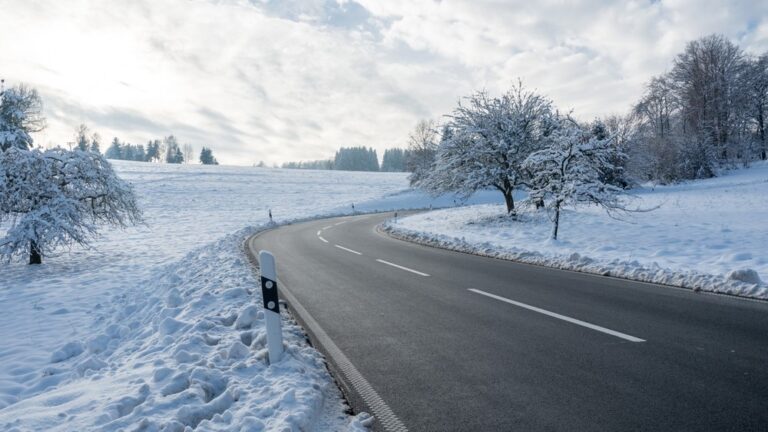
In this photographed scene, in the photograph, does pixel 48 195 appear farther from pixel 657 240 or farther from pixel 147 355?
pixel 657 240

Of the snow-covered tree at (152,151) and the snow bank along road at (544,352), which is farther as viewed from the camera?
the snow-covered tree at (152,151)

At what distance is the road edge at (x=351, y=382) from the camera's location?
11.1 feet

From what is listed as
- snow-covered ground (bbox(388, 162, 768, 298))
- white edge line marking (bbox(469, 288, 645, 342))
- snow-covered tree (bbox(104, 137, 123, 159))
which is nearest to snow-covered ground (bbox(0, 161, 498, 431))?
white edge line marking (bbox(469, 288, 645, 342))

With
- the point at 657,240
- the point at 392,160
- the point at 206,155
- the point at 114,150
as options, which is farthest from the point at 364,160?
the point at 657,240

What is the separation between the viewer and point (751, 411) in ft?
10.6

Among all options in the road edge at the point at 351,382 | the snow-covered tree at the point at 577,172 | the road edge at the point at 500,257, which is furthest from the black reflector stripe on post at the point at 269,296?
the snow-covered tree at the point at 577,172

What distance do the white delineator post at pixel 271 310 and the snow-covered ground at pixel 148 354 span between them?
151mm

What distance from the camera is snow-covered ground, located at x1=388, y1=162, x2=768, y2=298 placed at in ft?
28.1

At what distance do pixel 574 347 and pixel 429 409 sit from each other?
2.20 m

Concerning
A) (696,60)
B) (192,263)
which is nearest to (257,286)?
(192,263)

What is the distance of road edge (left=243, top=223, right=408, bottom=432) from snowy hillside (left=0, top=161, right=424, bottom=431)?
0.16m

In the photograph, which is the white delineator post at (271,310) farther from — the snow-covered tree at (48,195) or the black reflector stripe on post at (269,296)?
the snow-covered tree at (48,195)

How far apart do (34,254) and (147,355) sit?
12700mm

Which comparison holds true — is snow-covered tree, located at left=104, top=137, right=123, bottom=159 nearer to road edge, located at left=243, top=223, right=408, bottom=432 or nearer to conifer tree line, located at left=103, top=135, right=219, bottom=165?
conifer tree line, located at left=103, top=135, right=219, bottom=165
